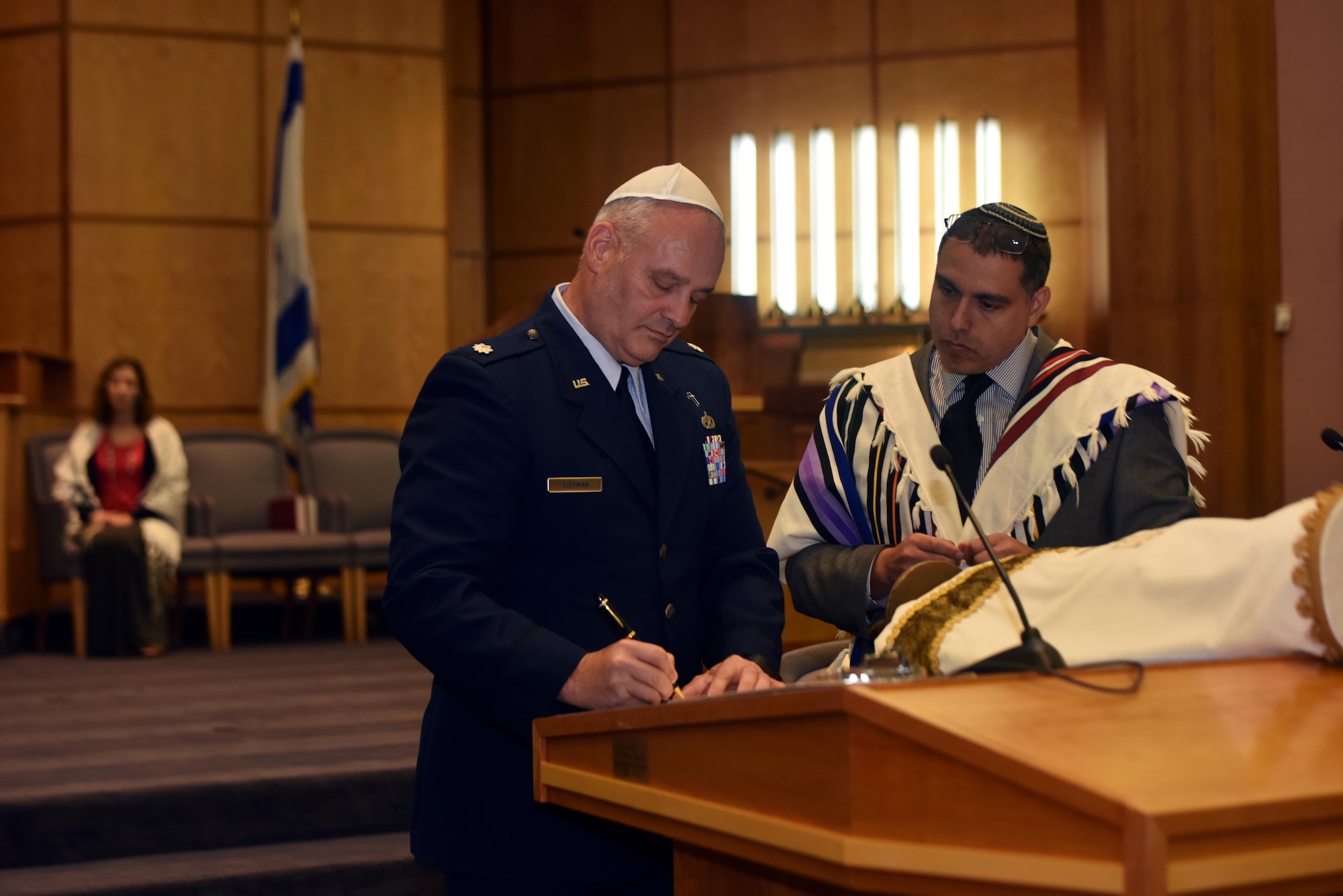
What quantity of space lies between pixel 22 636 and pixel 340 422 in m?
2.49

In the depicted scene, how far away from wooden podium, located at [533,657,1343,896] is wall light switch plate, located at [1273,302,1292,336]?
11.5 ft

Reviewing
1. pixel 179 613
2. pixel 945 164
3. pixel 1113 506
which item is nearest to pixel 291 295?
pixel 179 613

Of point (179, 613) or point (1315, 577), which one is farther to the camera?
point (179, 613)

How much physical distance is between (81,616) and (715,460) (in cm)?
505

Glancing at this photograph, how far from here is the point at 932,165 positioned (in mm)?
8234

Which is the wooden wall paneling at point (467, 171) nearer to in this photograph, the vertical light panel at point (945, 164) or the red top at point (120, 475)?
the vertical light panel at point (945, 164)

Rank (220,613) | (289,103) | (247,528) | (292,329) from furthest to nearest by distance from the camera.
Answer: (289,103) → (292,329) → (247,528) → (220,613)

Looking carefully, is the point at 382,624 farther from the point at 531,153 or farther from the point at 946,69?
the point at 946,69

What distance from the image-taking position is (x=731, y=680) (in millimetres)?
1487

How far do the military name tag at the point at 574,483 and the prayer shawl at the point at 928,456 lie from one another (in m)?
0.48

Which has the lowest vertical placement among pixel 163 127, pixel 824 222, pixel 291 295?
pixel 291 295

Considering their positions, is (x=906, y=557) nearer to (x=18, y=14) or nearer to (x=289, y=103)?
(x=289, y=103)

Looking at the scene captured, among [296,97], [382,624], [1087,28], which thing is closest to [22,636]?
[382,624]

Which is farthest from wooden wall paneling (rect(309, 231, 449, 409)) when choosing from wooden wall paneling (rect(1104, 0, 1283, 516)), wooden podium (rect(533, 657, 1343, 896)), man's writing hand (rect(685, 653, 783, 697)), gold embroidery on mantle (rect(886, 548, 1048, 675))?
wooden podium (rect(533, 657, 1343, 896))
